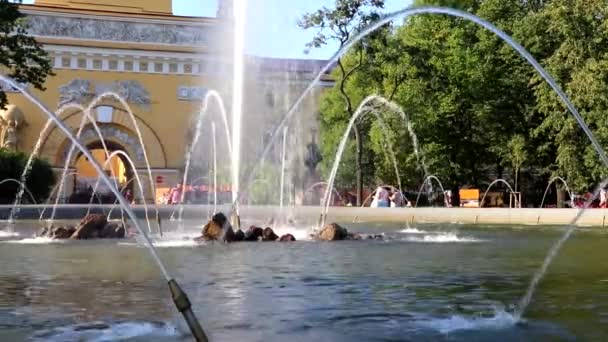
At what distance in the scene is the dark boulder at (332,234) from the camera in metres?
16.5

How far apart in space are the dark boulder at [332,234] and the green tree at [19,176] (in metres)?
19.5

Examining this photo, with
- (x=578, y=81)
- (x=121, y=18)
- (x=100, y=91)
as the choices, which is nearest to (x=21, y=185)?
(x=100, y=91)

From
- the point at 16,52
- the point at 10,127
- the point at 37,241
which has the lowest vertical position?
the point at 37,241

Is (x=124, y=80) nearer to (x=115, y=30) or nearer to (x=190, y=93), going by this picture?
(x=115, y=30)

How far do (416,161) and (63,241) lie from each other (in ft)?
75.1

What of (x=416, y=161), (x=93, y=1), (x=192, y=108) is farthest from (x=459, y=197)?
(x=93, y=1)

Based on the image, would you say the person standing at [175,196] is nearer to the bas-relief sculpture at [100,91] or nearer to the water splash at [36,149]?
the water splash at [36,149]

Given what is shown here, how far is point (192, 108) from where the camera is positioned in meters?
44.1

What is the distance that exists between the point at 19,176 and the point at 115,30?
40.6ft

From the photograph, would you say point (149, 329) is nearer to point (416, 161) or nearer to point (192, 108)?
point (416, 161)

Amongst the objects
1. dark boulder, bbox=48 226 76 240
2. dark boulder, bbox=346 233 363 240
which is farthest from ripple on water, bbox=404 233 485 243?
dark boulder, bbox=48 226 76 240

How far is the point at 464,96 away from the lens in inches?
1464

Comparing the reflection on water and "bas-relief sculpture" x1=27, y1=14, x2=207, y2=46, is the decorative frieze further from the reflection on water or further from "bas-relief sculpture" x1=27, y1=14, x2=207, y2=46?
the reflection on water

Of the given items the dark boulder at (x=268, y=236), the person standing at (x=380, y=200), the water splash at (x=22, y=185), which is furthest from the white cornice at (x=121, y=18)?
the dark boulder at (x=268, y=236)
